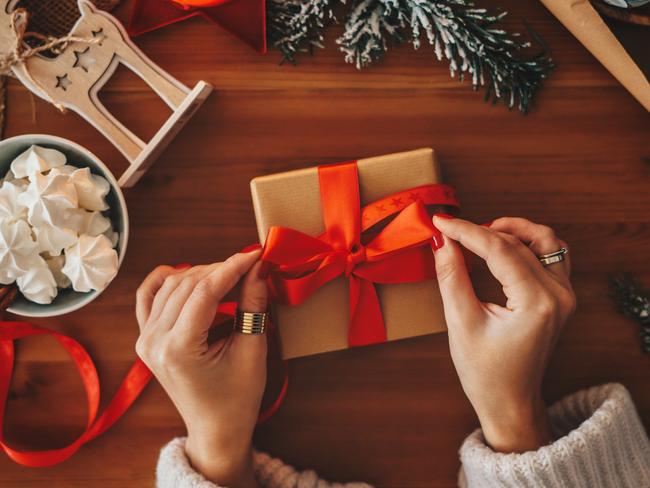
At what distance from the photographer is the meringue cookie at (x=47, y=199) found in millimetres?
798

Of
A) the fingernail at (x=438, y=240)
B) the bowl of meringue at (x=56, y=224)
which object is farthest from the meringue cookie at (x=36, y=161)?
the fingernail at (x=438, y=240)

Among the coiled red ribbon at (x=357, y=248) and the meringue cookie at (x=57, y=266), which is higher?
the coiled red ribbon at (x=357, y=248)

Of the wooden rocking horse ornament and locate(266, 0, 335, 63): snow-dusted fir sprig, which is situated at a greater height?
locate(266, 0, 335, 63): snow-dusted fir sprig

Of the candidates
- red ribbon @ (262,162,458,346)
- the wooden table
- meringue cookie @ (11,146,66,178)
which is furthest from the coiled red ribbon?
meringue cookie @ (11,146,66,178)

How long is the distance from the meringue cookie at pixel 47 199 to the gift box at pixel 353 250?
27cm

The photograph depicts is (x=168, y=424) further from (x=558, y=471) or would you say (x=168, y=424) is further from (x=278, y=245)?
(x=558, y=471)

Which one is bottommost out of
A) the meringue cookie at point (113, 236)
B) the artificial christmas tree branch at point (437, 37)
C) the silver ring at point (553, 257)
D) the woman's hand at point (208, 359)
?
the woman's hand at point (208, 359)

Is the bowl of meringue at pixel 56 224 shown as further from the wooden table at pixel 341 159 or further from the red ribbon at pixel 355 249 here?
the red ribbon at pixel 355 249

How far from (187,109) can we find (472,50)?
45 cm

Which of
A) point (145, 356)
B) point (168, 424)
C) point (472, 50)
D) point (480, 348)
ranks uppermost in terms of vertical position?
point (472, 50)

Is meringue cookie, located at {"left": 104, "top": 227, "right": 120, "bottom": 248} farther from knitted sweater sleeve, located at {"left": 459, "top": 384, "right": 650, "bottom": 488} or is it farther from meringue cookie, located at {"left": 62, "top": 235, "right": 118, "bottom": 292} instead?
knitted sweater sleeve, located at {"left": 459, "top": 384, "right": 650, "bottom": 488}

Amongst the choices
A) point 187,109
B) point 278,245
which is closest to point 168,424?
point 278,245

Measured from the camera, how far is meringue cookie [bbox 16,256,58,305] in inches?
32.8

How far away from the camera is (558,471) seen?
0.82m
